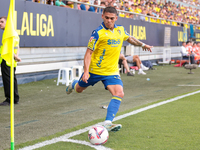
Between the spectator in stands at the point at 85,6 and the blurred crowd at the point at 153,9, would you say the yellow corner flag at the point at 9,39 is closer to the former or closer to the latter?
the blurred crowd at the point at 153,9

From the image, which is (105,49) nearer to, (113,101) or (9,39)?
(113,101)

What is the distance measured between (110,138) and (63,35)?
31.2 ft

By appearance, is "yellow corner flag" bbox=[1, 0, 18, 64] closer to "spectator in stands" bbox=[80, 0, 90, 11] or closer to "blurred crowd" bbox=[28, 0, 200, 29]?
"blurred crowd" bbox=[28, 0, 200, 29]

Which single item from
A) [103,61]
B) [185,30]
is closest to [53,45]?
[103,61]

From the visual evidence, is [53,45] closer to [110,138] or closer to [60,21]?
[60,21]

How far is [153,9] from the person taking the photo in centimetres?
2545

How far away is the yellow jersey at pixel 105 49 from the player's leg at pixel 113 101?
19 centimetres

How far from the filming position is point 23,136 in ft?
15.7

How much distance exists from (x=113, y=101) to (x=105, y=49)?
881 mm

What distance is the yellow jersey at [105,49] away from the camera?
522 cm

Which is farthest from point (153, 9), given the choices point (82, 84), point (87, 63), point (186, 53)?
point (87, 63)

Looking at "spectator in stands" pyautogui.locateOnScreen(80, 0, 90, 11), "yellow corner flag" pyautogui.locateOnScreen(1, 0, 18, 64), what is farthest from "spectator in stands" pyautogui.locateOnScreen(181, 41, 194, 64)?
"yellow corner flag" pyautogui.locateOnScreen(1, 0, 18, 64)

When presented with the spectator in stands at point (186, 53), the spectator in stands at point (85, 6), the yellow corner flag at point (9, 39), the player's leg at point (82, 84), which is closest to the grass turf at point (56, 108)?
the player's leg at point (82, 84)

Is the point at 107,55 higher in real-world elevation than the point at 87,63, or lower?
higher
